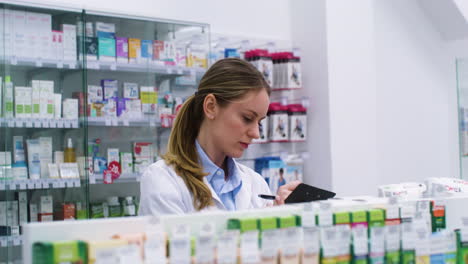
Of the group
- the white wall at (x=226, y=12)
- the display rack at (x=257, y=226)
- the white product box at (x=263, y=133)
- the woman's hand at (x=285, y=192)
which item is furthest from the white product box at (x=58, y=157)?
the display rack at (x=257, y=226)

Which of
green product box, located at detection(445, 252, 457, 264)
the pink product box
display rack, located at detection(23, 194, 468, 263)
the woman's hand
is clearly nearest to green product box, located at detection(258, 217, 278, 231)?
display rack, located at detection(23, 194, 468, 263)

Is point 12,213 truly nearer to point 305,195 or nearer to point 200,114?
point 200,114

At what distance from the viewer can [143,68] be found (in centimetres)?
520

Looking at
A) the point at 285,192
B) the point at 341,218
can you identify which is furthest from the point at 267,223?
the point at 285,192

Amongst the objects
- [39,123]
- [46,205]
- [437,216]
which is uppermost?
[39,123]

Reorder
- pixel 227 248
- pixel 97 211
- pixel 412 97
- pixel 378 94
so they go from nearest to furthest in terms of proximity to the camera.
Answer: pixel 227 248 < pixel 97 211 < pixel 378 94 < pixel 412 97

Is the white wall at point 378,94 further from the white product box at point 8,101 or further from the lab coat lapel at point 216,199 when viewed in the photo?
the lab coat lapel at point 216,199

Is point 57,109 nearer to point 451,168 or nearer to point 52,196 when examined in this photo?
point 52,196

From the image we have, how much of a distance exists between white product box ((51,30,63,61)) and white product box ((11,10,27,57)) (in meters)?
0.19

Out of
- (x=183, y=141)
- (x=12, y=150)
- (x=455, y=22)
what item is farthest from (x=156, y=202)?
(x=455, y=22)

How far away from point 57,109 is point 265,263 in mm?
3569

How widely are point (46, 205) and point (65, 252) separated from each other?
3507 mm

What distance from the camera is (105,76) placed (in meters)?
5.14

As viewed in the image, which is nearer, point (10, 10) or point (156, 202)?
point (156, 202)
